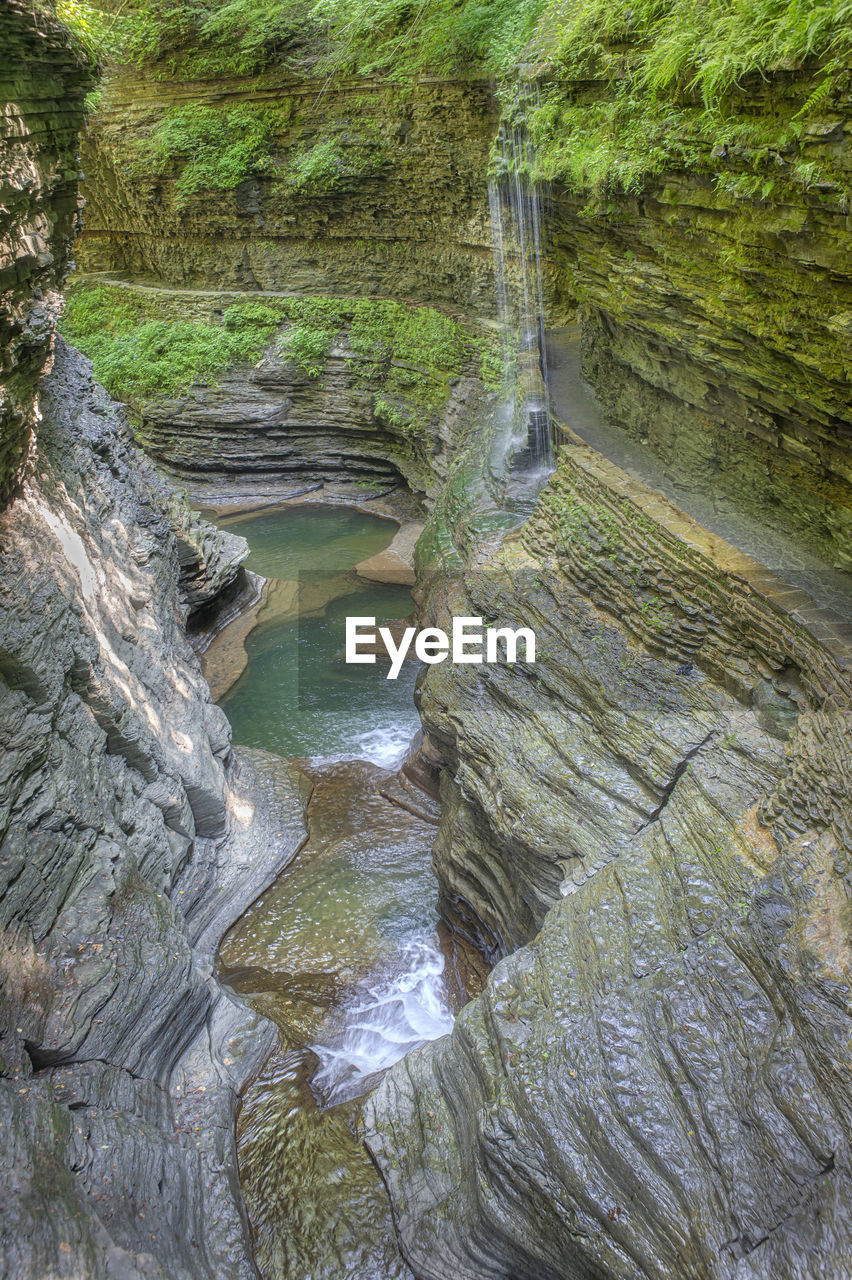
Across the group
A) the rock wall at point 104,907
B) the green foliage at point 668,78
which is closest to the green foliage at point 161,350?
the rock wall at point 104,907

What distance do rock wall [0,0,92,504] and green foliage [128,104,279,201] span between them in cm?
1401

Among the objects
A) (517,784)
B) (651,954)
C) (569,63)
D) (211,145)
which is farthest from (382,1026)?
(211,145)

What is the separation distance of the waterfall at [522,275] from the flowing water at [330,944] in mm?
4546

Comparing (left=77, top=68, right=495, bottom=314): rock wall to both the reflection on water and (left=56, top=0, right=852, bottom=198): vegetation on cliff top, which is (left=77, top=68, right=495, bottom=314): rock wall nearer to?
(left=56, top=0, right=852, bottom=198): vegetation on cliff top

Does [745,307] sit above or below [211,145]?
below

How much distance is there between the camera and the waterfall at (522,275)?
1173 cm

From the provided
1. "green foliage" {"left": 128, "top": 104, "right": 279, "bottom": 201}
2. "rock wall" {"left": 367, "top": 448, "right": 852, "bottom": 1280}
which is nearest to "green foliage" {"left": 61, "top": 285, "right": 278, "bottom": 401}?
"green foliage" {"left": 128, "top": 104, "right": 279, "bottom": 201}

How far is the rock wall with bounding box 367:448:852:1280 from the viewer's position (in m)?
4.59

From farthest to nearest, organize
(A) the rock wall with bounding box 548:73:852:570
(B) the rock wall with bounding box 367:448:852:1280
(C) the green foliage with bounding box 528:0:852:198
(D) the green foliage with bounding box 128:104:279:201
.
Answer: (D) the green foliage with bounding box 128:104:279:201
(A) the rock wall with bounding box 548:73:852:570
(C) the green foliage with bounding box 528:0:852:198
(B) the rock wall with bounding box 367:448:852:1280

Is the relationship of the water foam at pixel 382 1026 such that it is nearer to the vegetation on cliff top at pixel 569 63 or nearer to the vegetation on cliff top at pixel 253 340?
the vegetation on cliff top at pixel 569 63

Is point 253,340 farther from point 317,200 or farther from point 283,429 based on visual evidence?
point 317,200

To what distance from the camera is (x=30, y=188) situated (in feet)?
18.2

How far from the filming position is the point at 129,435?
12180 mm

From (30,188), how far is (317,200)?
15.2 metres
